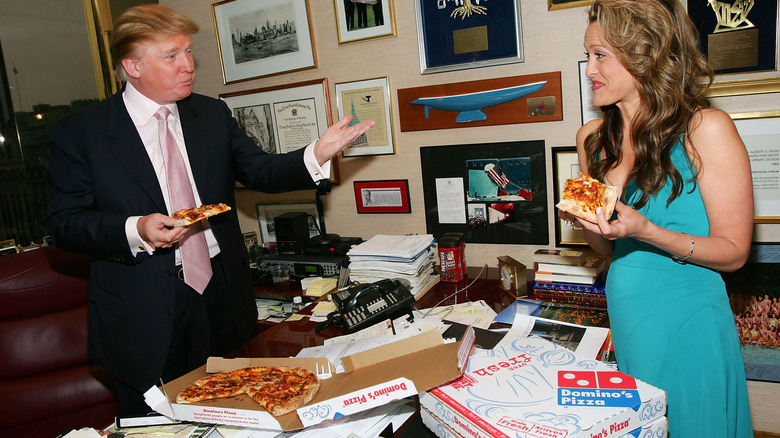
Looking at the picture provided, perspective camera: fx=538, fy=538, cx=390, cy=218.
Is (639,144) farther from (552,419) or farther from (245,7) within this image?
(245,7)

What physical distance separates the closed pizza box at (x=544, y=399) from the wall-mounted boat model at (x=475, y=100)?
1.40 meters

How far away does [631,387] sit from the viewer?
1093 millimetres

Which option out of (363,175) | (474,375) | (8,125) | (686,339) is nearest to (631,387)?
(474,375)

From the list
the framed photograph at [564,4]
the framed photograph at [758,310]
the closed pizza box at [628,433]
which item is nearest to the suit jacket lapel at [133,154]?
the closed pizza box at [628,433]

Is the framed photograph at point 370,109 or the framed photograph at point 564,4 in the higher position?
the framed photograph at point 564,4

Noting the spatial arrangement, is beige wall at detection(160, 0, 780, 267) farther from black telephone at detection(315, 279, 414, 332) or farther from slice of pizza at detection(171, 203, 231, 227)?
slice of pizza at detection(171, 203, 231, 227)

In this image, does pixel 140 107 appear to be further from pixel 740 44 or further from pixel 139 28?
pixel 740 44

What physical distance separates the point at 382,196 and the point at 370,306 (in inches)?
36.4

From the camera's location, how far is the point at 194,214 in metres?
1.79

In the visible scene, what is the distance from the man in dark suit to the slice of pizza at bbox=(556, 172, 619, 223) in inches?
33.2

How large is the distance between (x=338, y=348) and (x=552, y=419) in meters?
0.81

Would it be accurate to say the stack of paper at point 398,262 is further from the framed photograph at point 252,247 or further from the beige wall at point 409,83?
the framed photograph at point 252,247

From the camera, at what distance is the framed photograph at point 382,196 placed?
9.14 ft

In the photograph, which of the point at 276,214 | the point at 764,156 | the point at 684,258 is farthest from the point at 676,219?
the point at 276,214
